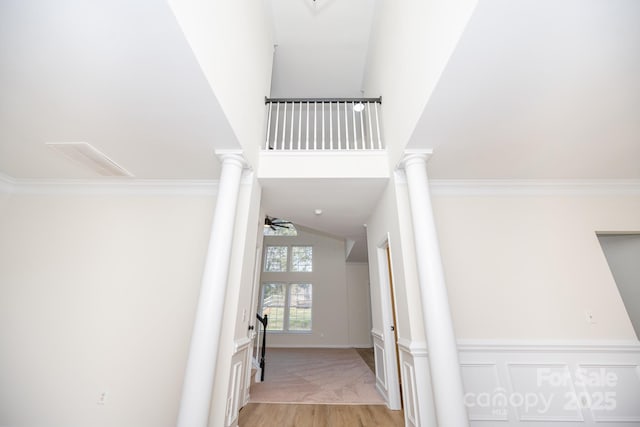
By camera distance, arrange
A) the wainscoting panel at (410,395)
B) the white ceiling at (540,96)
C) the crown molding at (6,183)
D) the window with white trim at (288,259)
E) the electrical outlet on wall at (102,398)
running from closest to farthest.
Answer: the white ceiling at (540,96) → the wainscoting panel at (410,395) → the electrical outlet on wall at (102,398) → the crown molding at (6,183) → the window with white trim at (288,259)

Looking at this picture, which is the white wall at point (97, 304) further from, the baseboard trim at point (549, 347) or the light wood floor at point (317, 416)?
the baseboard trim at point (549, 347)

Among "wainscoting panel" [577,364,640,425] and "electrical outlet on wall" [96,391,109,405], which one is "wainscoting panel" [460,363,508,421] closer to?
"wainscoting panel" [577,364,640,425]

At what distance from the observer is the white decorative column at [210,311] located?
6.04ft

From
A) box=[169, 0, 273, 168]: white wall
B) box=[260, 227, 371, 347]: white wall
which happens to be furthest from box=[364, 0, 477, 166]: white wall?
box=[260, 227, 371, 347]: white wall

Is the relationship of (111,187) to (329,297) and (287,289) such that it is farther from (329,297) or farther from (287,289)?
(329,297)

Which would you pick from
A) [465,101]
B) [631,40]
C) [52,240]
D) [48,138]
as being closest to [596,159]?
[631,40]

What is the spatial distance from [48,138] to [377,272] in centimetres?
391

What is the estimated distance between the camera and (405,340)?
7.94 ft

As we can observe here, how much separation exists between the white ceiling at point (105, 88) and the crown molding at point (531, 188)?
2.60m

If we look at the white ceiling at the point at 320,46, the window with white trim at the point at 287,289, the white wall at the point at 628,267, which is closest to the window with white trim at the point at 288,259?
the window with white trim at the point at 287,289

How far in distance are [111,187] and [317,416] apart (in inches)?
146

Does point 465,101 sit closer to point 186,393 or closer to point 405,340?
point 405,340

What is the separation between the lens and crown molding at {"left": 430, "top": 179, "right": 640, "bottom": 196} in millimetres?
3039

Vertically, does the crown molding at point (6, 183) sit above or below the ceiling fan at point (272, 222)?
below
